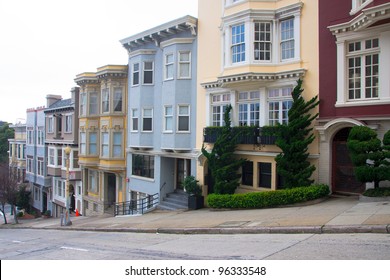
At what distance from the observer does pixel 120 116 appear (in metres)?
27.2

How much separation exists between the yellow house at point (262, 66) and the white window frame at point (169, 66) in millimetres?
3264

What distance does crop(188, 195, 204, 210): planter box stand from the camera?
68.4 feet

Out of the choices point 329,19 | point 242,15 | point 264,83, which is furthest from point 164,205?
point 329,19

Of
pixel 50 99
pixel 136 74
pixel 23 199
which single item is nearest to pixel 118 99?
pixel 136 74

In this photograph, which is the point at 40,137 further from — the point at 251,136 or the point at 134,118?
the point at 251,136

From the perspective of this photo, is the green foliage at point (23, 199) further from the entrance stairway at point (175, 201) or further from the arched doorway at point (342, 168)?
the arched doorway at point (342, 168)

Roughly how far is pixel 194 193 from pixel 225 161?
117 inches

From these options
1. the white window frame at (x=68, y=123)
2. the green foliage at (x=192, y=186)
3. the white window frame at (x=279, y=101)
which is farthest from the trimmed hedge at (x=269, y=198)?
the white window frame at (x=68, y=123)

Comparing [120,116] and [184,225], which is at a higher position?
[120,116]

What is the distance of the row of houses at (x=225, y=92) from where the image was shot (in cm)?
1562

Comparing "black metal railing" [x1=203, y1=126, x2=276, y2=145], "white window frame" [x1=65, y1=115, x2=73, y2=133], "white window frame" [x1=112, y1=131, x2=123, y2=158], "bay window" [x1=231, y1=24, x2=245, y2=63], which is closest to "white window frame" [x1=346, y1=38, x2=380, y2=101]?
"black metal railing" [x1=203, y1=126, x2=276, y2=145]

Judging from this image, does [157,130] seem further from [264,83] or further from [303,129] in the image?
[303,129]

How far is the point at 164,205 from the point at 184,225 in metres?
7.99

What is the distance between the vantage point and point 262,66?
18.1 metres
